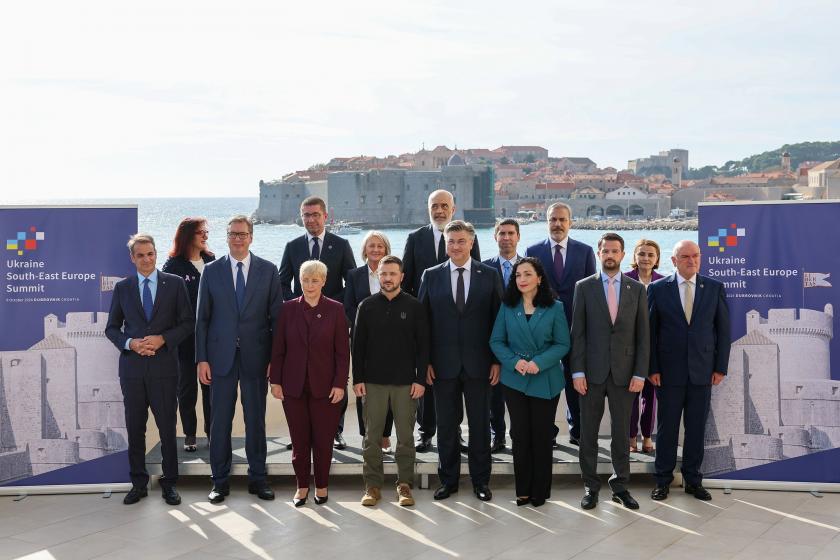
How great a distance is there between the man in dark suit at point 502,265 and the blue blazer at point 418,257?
16 cm

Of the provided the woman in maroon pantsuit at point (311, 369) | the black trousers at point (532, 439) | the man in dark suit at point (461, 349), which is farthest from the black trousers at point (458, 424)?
the woman in maroon pantsuit at point (311, 369)

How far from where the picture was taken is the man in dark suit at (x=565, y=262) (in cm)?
527

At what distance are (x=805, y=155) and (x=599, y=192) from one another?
24.1 meters

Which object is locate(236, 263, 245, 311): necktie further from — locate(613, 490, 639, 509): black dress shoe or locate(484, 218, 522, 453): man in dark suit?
locate(613, 490, 639, 509): black dress shoe

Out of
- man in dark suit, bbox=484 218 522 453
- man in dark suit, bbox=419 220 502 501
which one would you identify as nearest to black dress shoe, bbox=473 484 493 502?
man in dark suit, bbox=419 220 502 501

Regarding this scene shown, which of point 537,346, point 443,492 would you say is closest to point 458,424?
point 443,492

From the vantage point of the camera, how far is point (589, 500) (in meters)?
4.58

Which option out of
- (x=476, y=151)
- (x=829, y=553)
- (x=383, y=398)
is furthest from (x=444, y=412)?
(x=476, y=151)

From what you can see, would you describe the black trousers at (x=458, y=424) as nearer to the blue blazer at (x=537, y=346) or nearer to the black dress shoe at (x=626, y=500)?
the blue blazer at (x=537, y=346)

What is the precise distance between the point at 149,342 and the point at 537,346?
2.10 meters

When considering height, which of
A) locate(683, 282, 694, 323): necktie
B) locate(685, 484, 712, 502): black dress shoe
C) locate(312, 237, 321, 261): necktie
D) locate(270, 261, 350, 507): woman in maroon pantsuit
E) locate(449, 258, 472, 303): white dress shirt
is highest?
locate(312, 237, 321, 261): necktie

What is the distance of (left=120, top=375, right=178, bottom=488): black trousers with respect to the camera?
4.72 metres

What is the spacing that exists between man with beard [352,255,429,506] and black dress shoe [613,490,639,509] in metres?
1.12

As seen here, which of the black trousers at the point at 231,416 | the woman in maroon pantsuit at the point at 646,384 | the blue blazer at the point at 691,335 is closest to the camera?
the blue blazer at the point at 691,335
